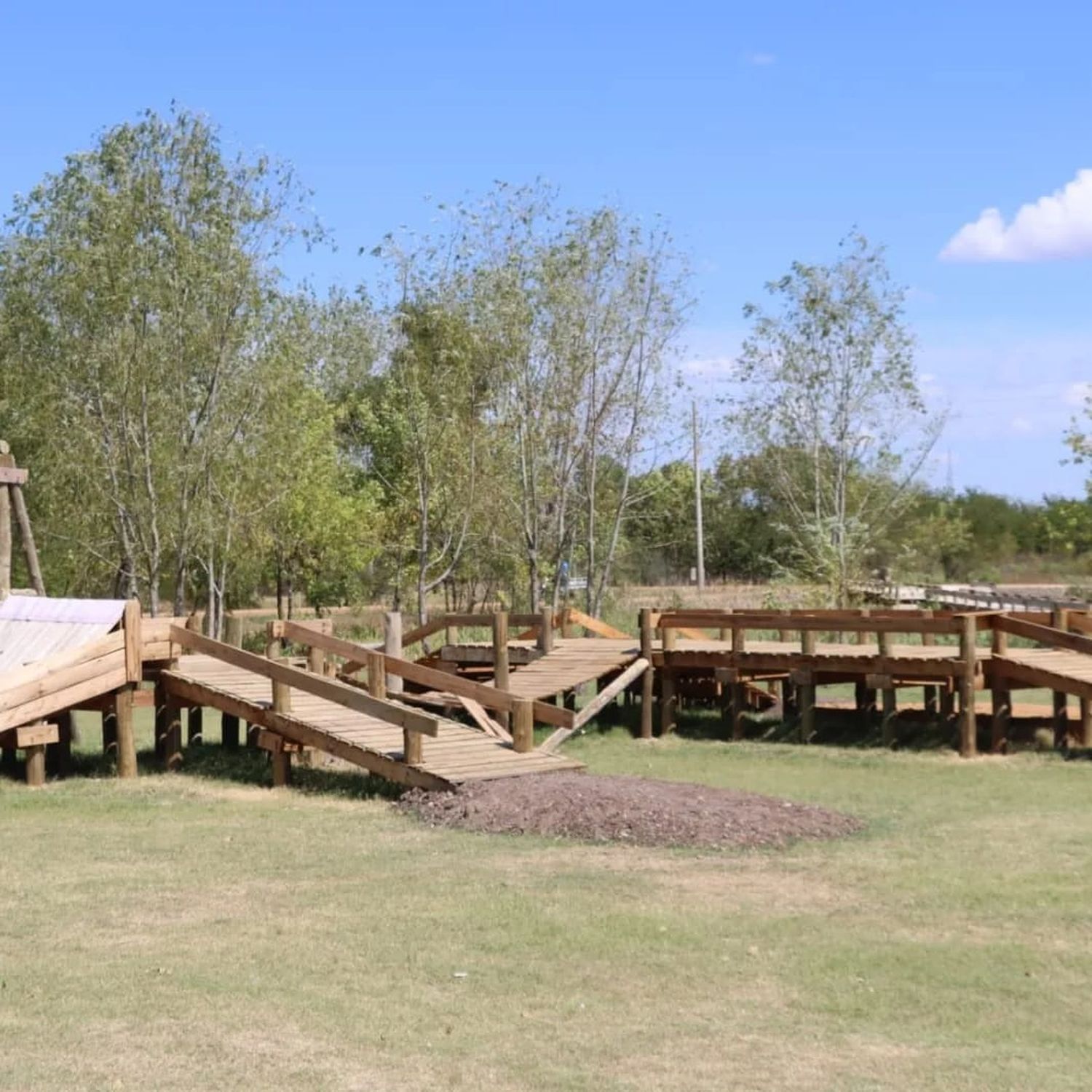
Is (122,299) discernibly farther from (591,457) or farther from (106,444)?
(591,457)

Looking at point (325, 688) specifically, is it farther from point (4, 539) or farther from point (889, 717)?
point (889, 717)

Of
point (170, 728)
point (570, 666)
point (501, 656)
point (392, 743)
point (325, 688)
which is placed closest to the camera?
point (325, 688)

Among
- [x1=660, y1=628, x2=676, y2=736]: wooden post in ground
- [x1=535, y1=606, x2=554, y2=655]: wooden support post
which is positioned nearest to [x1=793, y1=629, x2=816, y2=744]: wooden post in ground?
[x1=660, y1=628, x2=676, y2=736]: wooden post in ground

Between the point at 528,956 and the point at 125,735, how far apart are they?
8444mm

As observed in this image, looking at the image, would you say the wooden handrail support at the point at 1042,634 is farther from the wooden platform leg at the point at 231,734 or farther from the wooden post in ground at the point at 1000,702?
the wooden platform leg at the point at 231,734

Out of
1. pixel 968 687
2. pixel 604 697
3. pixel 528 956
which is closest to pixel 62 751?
pixel 604 697

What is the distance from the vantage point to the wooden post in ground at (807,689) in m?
19.1

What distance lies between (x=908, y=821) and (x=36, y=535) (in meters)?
24.3

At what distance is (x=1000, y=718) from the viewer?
1791cm

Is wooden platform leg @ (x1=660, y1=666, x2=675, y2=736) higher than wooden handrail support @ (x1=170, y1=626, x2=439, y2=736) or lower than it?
lower

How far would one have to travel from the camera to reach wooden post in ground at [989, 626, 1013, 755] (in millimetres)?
17859

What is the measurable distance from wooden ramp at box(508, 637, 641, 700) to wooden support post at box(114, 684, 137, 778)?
5206 mm

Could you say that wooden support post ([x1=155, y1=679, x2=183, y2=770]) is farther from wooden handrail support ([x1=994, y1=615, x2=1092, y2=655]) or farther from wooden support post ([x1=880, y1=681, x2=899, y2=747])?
wooden handrail support ([x1=994, y1=615, x2=1092, y2=655])

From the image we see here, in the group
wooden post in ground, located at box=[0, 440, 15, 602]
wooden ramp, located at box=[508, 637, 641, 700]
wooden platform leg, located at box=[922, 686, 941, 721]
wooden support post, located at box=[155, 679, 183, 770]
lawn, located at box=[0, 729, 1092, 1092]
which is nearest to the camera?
lawn, located at box=[0, 729, 1092, 1092]
